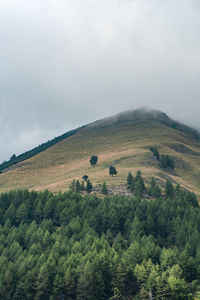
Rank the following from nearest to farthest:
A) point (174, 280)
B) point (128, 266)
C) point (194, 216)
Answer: point (174, 280)
point (128, 266)
point (194, 216)

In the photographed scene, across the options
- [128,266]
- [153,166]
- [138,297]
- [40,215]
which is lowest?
[138,297]

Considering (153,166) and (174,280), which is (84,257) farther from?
(153,166)

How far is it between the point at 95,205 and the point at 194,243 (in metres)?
33.4

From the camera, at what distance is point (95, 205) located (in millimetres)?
98375

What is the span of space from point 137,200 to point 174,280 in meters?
44.1

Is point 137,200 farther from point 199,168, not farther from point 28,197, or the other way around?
point 199,168

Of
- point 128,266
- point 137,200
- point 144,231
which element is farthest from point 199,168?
point 128,266

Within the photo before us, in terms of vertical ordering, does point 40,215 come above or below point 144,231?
above

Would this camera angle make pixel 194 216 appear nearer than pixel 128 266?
No

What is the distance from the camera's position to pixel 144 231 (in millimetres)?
85188

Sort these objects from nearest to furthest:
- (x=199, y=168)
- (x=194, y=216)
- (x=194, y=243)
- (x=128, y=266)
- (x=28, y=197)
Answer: (x=128, y=266), (x=194, y=243), (x=194, y=216), (x=28, y=197), (x=199, y=168)

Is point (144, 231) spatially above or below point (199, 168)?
below

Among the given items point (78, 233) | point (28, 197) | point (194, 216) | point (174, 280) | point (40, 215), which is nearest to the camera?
point (174, 280)

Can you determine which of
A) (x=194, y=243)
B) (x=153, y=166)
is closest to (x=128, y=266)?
(x=194, y=243)
